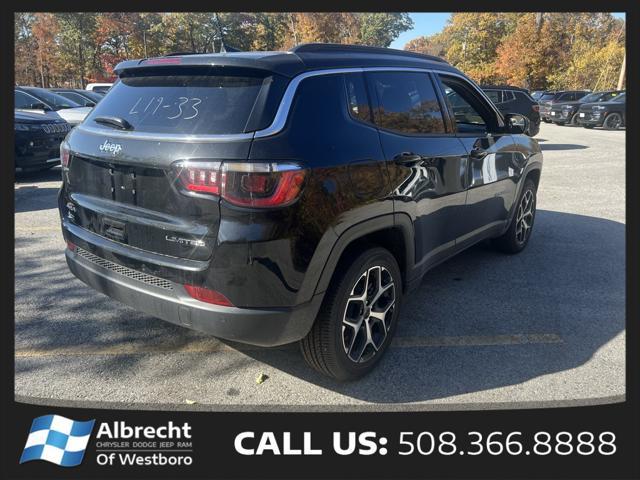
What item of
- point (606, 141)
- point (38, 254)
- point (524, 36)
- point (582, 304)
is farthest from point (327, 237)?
point (524, 36)

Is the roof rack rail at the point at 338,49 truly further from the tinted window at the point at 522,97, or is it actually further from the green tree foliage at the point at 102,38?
the green tree foliage at the point at 102,38

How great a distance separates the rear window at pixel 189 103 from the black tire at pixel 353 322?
1020 millimetres

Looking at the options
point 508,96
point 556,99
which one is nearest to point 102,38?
point 556,99

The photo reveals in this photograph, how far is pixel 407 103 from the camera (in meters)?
3.37

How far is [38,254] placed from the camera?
5.09 m

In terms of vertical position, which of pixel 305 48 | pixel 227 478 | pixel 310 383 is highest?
pixel 305 48

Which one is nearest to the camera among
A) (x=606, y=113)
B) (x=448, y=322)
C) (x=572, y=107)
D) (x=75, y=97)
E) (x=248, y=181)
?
(x=248, y=181)

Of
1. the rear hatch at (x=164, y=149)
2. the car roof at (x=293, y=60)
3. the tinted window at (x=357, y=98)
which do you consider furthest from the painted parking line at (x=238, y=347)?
the car roof at (x=293, y=60)

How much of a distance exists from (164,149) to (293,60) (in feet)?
2.75

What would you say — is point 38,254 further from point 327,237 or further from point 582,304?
point 582,304

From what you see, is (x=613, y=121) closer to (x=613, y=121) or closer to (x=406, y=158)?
(x=613, y=121)

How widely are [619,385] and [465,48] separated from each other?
52.5 m

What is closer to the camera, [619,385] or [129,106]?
[129,106]

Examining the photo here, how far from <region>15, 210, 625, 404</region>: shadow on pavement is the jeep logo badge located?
4.56 ft
